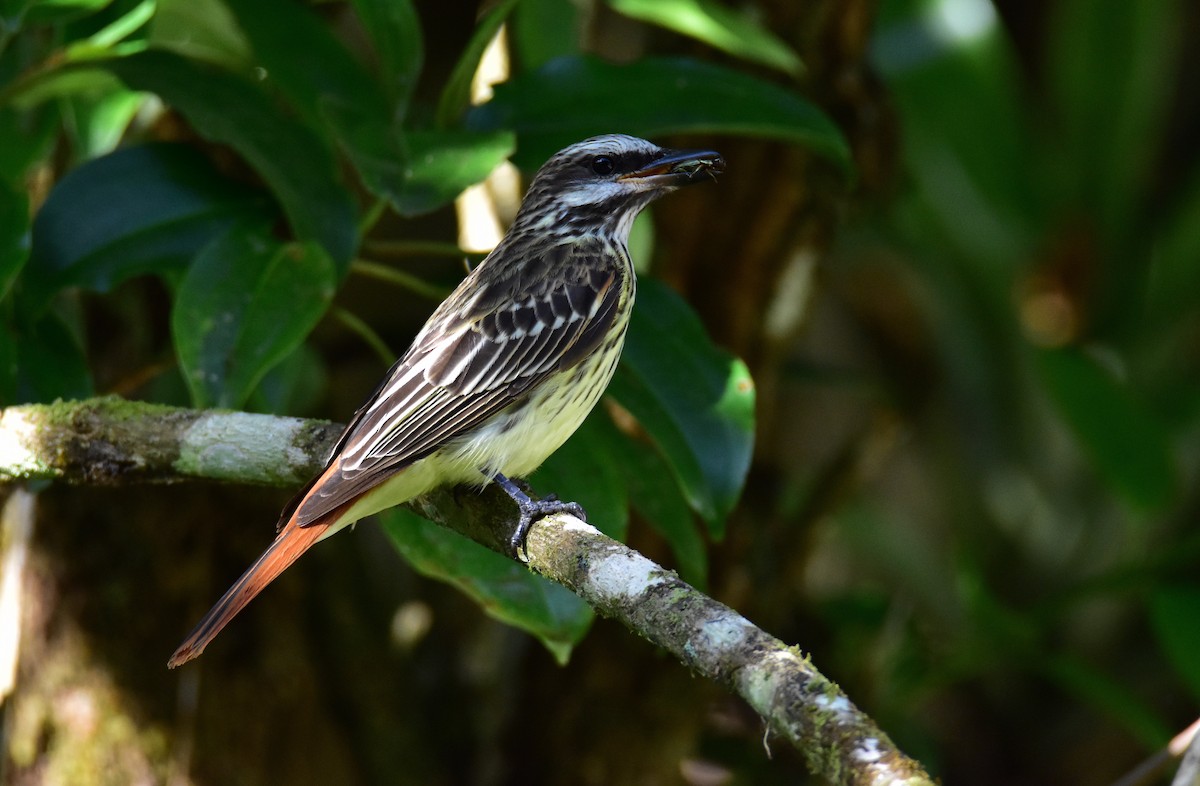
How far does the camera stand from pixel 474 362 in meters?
3.16

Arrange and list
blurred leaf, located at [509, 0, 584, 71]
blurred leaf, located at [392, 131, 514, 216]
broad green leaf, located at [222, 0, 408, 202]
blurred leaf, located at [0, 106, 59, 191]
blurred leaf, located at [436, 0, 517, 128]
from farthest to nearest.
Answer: blurred leaf, located at [509, 0, 584, 71]
blurred leaf, located at [0, 106, 59, 191]
blurred leaf, located at [436, 0, 517, 128]
broad green leaf, located at [222, 0, 408, 202]
blurred leaf, located at [392, 131, 514, 216]

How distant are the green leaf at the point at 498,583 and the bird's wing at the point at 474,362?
0.25m

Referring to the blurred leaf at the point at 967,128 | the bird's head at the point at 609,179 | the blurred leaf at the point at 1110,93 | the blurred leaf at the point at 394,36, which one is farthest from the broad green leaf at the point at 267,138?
the blurred leaf at the point at 1110,93

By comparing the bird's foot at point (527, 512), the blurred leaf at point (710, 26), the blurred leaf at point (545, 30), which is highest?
the blurred leaf at point (710, 26)

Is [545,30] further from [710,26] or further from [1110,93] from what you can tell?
[1110,93]

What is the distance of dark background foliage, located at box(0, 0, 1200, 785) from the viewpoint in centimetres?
326

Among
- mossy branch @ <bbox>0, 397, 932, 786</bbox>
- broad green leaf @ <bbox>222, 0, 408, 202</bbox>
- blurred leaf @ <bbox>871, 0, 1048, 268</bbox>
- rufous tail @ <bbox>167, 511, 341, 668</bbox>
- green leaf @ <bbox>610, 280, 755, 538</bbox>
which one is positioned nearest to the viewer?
mossy branch @ <bbox>0, 397, 932, 786</bbox>

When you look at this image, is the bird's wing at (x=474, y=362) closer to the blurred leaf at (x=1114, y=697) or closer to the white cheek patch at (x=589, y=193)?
the white cheek patch at (x=589, y=193)

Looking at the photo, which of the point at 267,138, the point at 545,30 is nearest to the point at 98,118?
the point at 267,138

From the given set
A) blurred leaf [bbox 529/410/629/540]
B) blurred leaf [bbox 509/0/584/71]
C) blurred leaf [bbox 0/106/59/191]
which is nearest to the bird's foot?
blurred leaf [bbox 529/410/629/540]

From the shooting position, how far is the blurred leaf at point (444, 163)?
2.97m

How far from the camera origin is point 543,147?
349cm

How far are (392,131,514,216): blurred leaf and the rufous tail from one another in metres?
0.70

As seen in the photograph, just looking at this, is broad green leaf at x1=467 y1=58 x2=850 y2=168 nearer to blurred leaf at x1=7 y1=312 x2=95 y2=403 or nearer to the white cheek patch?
the white cheek patch
